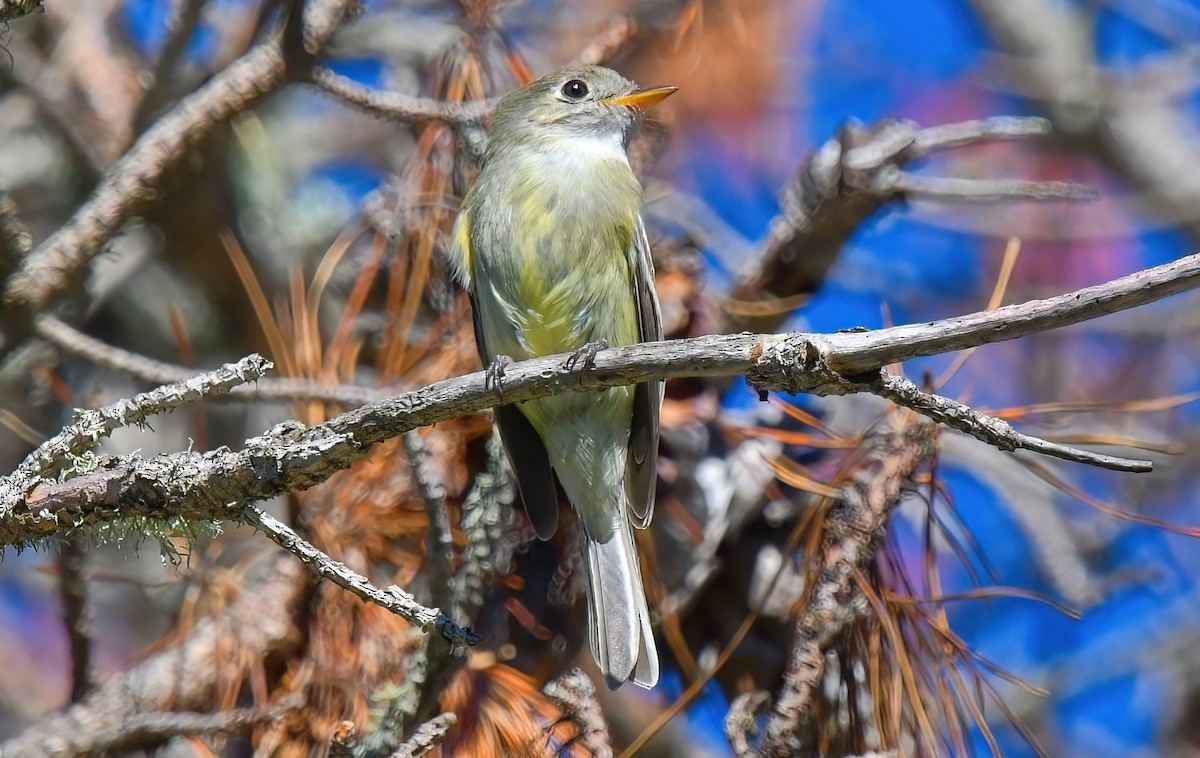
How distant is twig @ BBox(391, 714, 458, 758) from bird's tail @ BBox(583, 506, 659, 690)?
715mm

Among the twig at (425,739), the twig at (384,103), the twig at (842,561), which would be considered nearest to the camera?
the twig at (425,739)

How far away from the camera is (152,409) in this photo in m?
2.21

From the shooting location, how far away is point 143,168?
3.72m

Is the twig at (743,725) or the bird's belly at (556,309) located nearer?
the twig at (743,725)

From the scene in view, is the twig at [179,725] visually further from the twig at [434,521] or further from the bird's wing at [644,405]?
the bird's wing at [644,405]

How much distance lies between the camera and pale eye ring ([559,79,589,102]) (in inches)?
170

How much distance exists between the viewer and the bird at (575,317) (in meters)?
3.71

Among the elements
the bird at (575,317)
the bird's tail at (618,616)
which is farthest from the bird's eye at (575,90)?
the bird's tail at (618,616)

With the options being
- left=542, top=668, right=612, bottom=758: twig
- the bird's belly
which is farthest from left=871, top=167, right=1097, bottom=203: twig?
left=542, top=668, right=612, bottom=758: twig

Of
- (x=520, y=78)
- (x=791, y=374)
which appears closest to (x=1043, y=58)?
(x=520, y=78)

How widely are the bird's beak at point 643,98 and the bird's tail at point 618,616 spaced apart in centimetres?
149

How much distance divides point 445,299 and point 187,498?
2.09 m

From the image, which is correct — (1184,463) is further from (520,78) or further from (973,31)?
(520,78)

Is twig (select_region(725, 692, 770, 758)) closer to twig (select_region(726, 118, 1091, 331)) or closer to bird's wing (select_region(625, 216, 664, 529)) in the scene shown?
bird's wing (select_region(625, 216, 664, 529))
